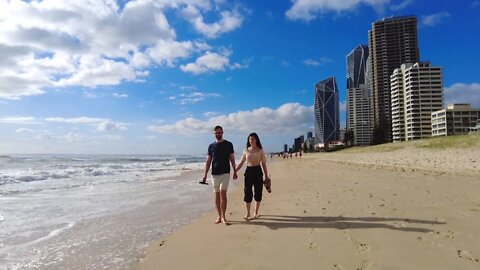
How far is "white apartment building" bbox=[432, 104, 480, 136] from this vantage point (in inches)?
4077

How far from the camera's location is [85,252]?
17.8 feet

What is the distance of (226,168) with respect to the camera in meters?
7.30

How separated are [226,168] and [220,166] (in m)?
0.13

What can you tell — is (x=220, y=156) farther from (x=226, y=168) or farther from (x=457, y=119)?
(x=457, y=119)

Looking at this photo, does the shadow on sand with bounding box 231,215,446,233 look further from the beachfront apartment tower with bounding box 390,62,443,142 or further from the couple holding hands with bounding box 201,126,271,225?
the beachfront apartment tower with bounding box 390,62,443,142

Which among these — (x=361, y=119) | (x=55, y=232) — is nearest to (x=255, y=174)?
(x=55, y=232)

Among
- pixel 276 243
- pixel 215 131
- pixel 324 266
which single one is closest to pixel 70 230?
pixel 215 131

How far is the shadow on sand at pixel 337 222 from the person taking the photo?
19.7 feet

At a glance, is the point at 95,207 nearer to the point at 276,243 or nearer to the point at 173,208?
the point at 173,208

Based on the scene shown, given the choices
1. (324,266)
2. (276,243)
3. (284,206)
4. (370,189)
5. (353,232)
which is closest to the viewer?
(324,266)

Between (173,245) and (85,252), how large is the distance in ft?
4.21

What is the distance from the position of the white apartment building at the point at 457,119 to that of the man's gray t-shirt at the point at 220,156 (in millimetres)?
110979

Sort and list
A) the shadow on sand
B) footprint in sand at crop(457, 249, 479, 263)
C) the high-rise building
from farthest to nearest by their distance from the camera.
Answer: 1. the high-rise building
2. the shadow on sand
3. footprint in sand at crop(457, 249, 479, 263)

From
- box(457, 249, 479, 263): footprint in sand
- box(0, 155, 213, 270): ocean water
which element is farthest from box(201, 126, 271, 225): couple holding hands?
box(457, 249, 479, 263): footprint in sand
